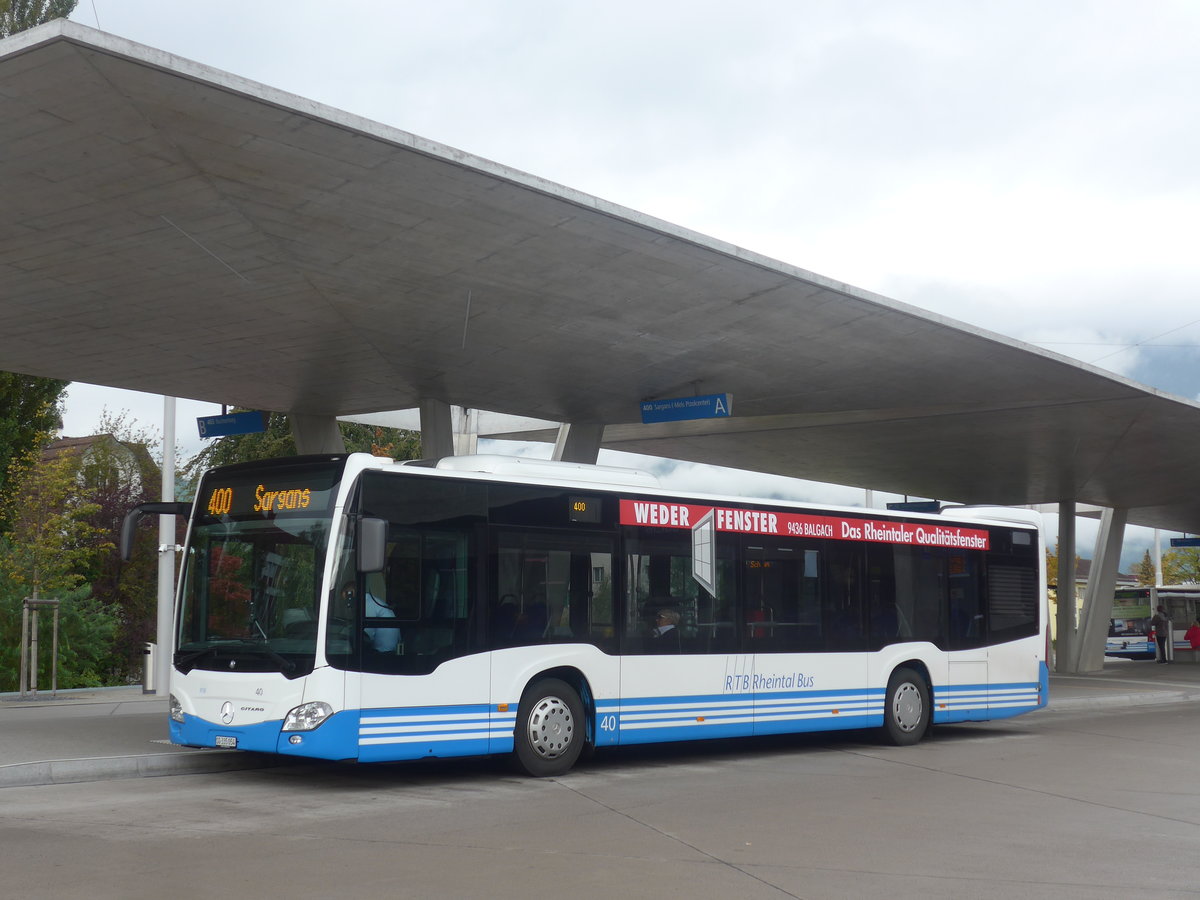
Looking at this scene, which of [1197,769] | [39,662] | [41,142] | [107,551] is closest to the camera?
[41,142]

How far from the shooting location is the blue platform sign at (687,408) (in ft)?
63.0

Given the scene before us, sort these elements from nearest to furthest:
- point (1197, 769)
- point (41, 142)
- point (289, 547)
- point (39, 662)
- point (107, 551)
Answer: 1. point (41, 142)
2. point (289, 547)
3. point (1197, 769)
4. point (39, 662)
5. point (107, 551)

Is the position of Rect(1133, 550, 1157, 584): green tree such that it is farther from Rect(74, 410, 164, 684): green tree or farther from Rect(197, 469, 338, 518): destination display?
Rect(197, 469, 338, 518): destination display

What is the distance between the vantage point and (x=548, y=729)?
11.9 metres

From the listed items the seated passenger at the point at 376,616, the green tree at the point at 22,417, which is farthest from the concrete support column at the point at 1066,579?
the seated passenger at the point at 376,616

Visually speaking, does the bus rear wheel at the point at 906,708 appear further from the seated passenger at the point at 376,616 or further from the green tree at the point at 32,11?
the green tree at the point at 32,11

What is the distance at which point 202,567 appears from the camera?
1142 centimetres

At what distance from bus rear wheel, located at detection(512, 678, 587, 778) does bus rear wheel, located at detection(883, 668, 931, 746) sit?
4784 mm

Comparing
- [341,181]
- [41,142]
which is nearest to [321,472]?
[341,181]

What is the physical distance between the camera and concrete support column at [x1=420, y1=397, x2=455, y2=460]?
68.6 feet

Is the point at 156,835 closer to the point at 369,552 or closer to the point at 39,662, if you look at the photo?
the point at 369,552

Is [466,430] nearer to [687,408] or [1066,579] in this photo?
[687,408]

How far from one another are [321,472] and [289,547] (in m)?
0.70

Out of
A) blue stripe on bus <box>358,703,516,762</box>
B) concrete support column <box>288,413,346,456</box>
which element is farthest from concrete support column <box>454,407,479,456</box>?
blue stripe on bus <box>358,703,516,762</box>
